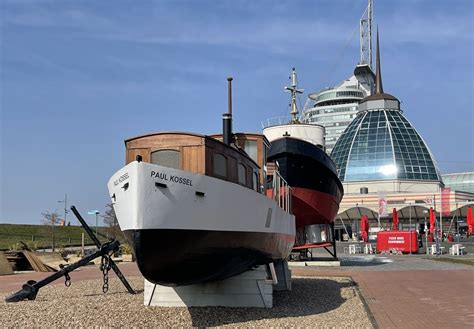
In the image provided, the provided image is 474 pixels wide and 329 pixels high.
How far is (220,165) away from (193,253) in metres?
1.69

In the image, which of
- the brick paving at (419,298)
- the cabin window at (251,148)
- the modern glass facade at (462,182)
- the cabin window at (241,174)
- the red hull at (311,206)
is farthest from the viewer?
the modern glass facade at (462,182)

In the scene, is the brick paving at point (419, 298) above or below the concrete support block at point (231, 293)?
below

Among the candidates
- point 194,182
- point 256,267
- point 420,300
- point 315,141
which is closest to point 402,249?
point 315,141

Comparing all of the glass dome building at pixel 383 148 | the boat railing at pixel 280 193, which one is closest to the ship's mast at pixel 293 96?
the boat railing at pixel 280 193

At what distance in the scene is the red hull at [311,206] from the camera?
886 inches

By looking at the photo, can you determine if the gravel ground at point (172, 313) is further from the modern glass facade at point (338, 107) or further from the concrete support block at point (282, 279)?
the modern glass facade at point (338, 107)

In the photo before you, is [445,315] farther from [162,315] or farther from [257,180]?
[162,315]

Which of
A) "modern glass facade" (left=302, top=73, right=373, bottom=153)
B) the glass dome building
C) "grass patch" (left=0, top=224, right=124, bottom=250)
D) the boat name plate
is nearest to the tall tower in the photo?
"modern glass facade" (left=302, top=73, right=373, bottom=153)

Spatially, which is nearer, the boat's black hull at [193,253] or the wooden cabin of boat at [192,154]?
the boat's black hull at [193,253]

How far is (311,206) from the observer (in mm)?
22984

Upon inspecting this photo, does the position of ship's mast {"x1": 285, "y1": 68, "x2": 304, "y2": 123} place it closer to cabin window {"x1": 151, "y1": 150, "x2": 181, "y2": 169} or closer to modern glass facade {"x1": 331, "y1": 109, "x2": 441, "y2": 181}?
cabin window {"x1": 151, "y1": 150, "x2": 181, "y2": 169}

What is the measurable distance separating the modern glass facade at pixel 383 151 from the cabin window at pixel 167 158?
296ft

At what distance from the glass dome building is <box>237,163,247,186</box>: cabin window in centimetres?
8865

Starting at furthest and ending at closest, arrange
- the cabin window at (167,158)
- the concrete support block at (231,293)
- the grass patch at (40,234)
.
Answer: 1. the grass patch at (40,234)
2. the concrete support block at (231,293)
3. the cabin window at (167,158)
